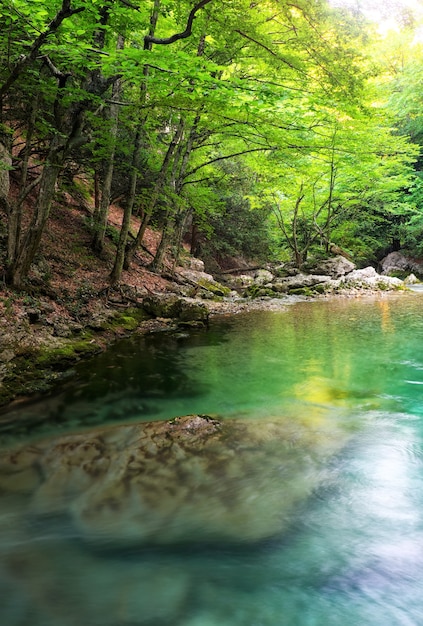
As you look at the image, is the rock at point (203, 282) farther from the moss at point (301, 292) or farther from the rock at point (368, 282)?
the rock at point (368, 282)

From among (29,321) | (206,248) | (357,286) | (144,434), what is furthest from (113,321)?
(357,286)

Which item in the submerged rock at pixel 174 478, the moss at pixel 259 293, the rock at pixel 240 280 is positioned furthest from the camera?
the rock at pixel 240 280

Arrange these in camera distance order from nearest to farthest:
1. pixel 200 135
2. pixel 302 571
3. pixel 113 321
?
pixel 302 571 → pixel 113 321 → pixel 200 135

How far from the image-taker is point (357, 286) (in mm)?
21328

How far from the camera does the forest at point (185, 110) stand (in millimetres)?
6020

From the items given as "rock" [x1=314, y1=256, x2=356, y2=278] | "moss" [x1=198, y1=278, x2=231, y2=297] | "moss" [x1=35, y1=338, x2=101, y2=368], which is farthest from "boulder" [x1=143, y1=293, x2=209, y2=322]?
"rock" [x1=314, y1=256, x2=356, y2=278]

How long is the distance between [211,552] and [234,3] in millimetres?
8972

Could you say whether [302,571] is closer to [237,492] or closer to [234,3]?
[237,492]

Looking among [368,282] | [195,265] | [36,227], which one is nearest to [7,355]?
[36,227]

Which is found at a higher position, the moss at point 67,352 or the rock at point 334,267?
the rock at point 334,267

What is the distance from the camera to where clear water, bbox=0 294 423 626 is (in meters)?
2.34

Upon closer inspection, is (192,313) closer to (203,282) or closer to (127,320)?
(127,320)

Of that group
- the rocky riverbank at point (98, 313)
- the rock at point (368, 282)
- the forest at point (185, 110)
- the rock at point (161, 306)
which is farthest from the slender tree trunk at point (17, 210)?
the rock at point (368, 282)

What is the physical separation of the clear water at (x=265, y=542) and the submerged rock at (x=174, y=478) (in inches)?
5.6
